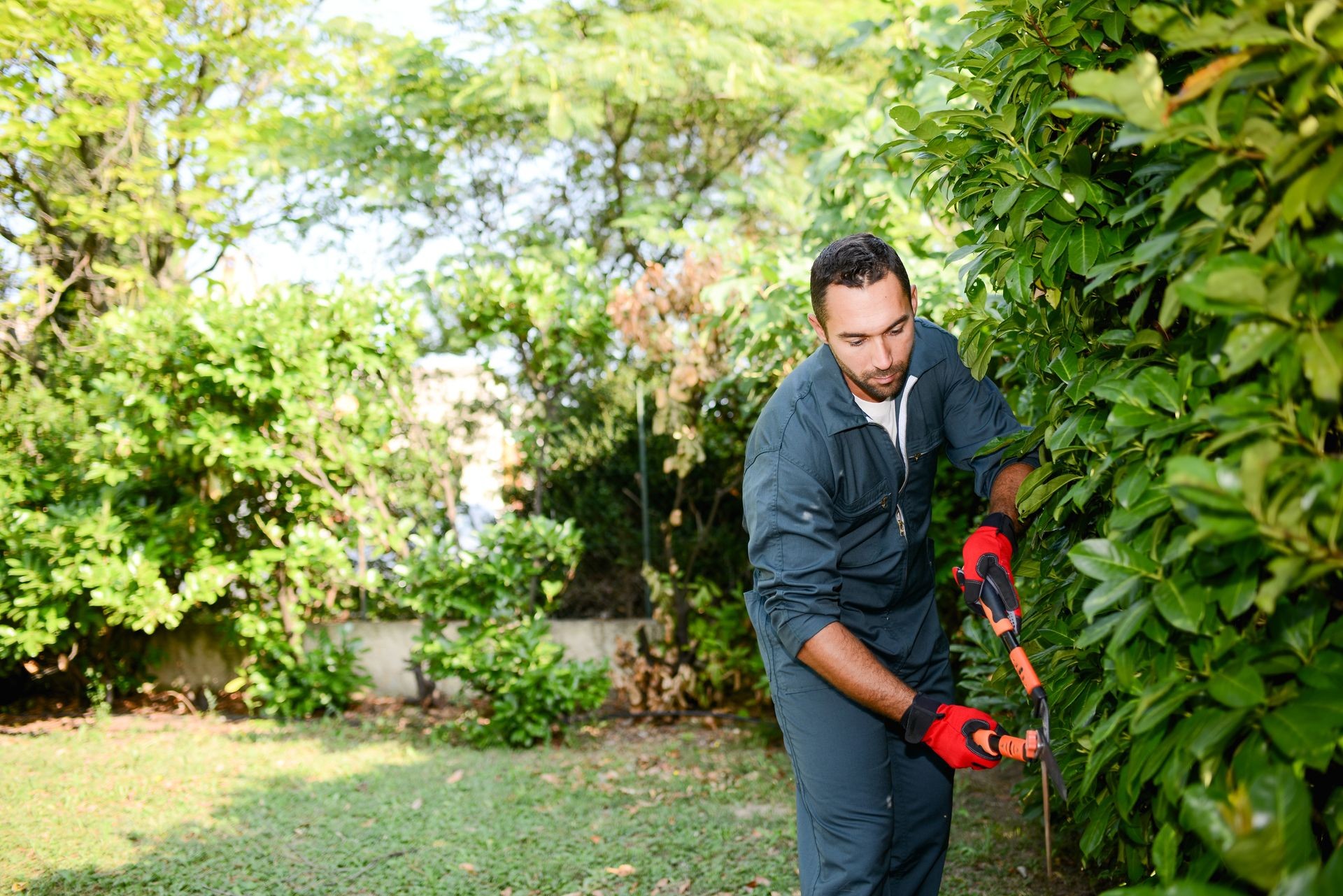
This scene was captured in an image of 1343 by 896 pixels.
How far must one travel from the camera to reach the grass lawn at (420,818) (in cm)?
386

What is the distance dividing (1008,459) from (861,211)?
2.51 meters

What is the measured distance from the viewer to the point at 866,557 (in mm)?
2812

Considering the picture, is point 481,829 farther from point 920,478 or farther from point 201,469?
point 201,469

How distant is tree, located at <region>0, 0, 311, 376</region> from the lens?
22.7 feet

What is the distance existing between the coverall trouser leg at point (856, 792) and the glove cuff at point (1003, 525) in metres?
0.56

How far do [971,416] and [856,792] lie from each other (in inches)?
42.0

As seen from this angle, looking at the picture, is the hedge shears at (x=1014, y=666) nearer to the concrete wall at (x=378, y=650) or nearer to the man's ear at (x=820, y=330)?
the man's ear at (x=820, y=330)

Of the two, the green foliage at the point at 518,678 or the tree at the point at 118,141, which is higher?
the tree at the point at 118,141

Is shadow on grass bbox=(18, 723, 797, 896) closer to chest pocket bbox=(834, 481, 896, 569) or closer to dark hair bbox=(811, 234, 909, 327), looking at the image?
chest pocket bbox=(834, 481, 896, 569)

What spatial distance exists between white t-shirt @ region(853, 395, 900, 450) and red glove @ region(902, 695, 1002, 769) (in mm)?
730

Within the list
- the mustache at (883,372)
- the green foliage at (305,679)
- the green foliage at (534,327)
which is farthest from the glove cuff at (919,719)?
the green foliage at (305,679)

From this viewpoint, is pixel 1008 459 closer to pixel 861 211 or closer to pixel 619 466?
pixel 861 211

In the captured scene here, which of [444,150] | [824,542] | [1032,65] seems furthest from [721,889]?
[444,150]

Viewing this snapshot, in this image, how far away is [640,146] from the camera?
11.3m
